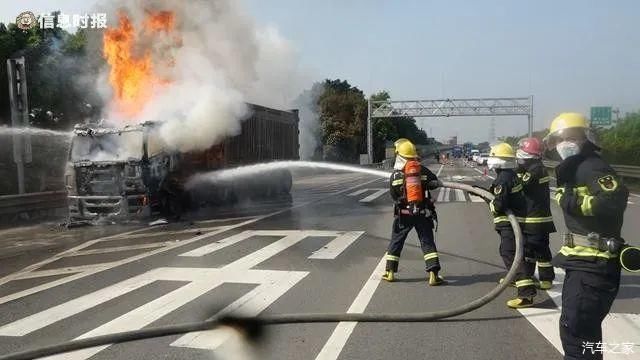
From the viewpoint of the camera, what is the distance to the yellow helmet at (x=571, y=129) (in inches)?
136

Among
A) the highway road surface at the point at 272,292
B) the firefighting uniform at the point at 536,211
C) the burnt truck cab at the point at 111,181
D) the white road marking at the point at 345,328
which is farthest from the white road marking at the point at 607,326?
the burnt truck cab at the point at 111,181

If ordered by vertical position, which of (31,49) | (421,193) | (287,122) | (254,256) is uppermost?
(31,49)

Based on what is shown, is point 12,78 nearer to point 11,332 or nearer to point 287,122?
point 287,122

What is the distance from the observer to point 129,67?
50.9 ft

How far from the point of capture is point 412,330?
197 inches

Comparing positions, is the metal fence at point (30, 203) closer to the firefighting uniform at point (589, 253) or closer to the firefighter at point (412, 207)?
the firefighter at point (412, 207)

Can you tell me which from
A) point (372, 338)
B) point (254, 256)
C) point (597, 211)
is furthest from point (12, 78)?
point (597, 211)

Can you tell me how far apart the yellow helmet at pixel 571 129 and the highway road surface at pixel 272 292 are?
1.81 m

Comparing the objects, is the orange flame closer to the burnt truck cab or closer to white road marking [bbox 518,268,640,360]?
the burnt truck cab

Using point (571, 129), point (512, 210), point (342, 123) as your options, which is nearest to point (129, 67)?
point (512, 210)

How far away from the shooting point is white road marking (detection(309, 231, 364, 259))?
8.69 m

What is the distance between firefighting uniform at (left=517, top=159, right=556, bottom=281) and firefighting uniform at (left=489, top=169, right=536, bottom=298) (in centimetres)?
7

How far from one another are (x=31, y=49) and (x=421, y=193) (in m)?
20.1

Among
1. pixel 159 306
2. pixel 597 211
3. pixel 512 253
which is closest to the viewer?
pixel 597 211
